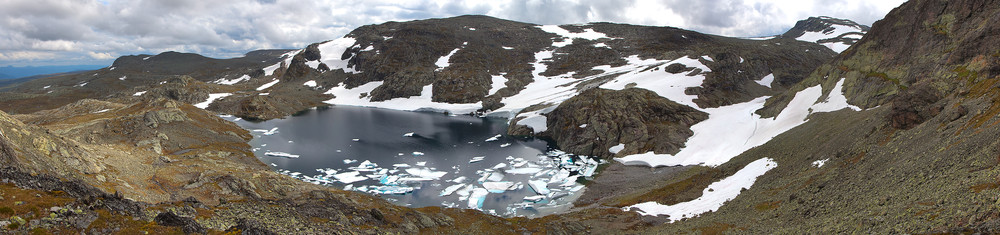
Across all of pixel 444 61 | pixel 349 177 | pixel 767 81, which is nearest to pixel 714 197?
pixel 349 177

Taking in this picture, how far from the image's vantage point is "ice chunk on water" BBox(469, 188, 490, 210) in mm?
43594

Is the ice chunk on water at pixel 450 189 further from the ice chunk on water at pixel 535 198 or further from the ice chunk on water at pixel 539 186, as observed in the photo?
the ice chunk on water at pixel 539 186

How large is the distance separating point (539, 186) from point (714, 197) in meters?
19.2

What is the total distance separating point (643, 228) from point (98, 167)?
133 ft

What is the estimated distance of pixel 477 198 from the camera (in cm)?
4588

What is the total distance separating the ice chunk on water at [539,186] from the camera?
4815 cm

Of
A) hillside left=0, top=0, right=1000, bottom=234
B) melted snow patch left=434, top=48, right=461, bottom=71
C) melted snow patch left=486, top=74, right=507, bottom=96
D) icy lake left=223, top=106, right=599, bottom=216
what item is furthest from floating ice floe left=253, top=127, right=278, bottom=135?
melted snow patch left=434, top=48, right=461, bottom=71

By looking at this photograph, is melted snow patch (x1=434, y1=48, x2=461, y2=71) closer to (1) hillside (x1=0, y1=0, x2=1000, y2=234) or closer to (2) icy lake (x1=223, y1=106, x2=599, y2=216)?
(1) hillside (x1=0, y1=0, x2=1000, y2=234)

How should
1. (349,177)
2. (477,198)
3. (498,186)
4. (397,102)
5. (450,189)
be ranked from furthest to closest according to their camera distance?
1. (397,102)
2. (349,177)
3. (498,186)
4. (450,189)
5. (477,198)

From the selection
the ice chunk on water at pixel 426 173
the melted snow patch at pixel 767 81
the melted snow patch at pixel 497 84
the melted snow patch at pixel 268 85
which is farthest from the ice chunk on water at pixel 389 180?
the melted snow patch at pixel 268 85

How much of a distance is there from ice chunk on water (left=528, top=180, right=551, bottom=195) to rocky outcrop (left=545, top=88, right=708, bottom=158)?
18440 mm

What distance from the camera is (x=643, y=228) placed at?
32.3 meters

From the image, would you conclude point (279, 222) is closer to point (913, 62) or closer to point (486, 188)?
point (486, 188)

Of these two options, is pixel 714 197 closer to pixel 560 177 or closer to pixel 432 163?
pixel 560 177
